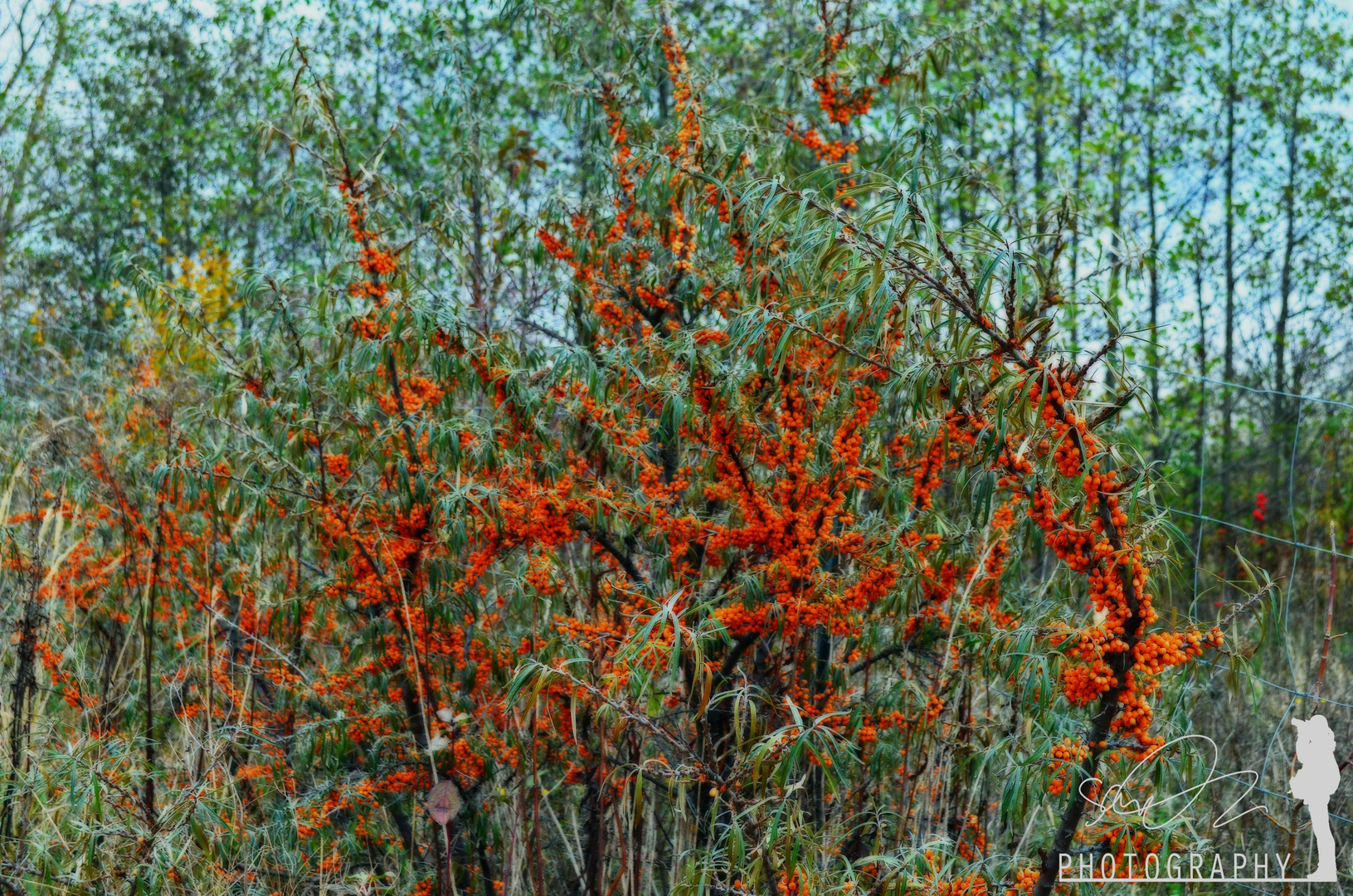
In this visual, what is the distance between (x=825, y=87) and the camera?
297 centimetres

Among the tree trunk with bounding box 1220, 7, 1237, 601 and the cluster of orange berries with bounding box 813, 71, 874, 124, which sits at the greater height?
the tree trunk with bounding box 1220, 7, 1237, 601

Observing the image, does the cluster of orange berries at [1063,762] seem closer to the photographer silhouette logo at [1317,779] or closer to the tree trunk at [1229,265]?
the photographer silhouette logo at [1317,779]

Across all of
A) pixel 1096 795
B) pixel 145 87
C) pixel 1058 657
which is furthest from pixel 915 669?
pixel 145 87

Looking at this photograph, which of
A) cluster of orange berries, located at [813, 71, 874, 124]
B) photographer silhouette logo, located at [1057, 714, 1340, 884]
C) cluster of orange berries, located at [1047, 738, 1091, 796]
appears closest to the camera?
cluster of orange berries, located at [1047, 738, 1091, 796]

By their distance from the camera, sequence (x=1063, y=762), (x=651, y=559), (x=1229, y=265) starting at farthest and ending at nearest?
1. (x=1229, y=265)
2. (x=651, y=559)
3. (x=1063, y=762)

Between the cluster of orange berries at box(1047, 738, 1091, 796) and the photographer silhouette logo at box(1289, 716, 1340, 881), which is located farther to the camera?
the photographer silhouette logo at box(1289, 716, 1340, 881)

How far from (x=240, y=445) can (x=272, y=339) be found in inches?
13.7

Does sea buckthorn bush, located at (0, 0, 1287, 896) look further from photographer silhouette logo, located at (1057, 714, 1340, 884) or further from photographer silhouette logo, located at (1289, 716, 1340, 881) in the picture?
photographer silhouette logo, located at (1289, 716, 1340, 881)

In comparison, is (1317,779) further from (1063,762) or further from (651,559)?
(651,559)

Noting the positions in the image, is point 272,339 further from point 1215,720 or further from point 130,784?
point 1215,720

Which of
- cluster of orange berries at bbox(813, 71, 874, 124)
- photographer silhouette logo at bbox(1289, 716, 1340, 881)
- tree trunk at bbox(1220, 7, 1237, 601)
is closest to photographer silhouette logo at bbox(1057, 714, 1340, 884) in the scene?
photographer silhouette logo at bbox(1289, 716, 1340, 881)

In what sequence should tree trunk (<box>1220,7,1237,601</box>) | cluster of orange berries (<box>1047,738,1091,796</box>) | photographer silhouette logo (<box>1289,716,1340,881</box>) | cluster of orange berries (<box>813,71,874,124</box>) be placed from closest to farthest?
cluster of orange berries (<box>1047,738,1091,796</box>)
photographer silhouette logo (<box>1289,716,1340,881</box>)
cluster of orange berries (<box>813,71,874,124</box>)
tree trunk (<box>1220,7,1237,601</box>)

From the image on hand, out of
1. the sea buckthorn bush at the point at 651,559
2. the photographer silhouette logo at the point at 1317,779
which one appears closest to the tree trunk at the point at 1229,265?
the sea buckthorn bush at the point at 651,559

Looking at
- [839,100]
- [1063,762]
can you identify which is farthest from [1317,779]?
[839,100]
